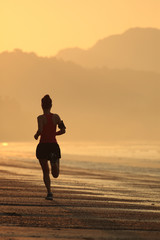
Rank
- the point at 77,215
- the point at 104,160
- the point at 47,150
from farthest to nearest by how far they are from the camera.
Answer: the point at 104,160 → the point at 47,150 → the point at 77,215

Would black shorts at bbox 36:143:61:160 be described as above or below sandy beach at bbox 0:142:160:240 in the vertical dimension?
above

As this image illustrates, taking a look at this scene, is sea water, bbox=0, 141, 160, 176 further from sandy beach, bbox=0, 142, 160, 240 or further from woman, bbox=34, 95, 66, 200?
woman, bbox=34, 95, 66, 200

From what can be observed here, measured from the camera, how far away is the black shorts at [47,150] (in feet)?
45.5

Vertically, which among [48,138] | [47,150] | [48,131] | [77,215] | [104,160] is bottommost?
[77,215]

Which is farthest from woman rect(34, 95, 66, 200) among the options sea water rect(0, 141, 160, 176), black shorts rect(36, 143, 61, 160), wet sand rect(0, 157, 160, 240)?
sea water rect(0, 141, 160, 176)

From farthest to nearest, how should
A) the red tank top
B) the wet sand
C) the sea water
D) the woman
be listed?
the sea water → the red tank top → the woman → the wet sand

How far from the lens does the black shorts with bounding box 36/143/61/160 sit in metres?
13.9

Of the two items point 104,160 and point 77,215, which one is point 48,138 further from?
point 104,160

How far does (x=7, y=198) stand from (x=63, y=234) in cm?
414

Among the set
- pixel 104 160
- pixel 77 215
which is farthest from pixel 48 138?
pixel 104 160

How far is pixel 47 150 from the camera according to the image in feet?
45.6

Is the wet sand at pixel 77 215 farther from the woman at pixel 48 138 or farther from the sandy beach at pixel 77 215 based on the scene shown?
the woman at pixel 48 138

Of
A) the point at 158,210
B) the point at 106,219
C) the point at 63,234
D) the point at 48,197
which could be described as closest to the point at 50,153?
the point at 48,197

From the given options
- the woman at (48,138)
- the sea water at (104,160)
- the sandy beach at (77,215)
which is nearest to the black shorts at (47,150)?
the woman at (48,138)
